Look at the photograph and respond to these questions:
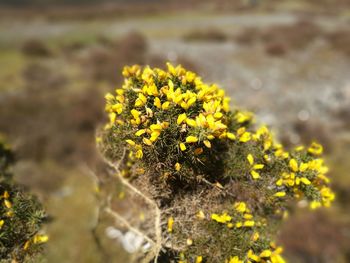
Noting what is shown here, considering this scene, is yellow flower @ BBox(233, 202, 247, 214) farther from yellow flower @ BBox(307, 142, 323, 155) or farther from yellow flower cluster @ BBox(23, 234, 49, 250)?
yellow flower cluster @ BBox(23, 234, 49, 250)

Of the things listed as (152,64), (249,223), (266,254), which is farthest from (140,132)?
(152,64)

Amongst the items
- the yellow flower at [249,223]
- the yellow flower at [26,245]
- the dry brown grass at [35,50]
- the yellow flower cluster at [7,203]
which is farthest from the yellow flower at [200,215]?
the dry brown grass at [35,50]

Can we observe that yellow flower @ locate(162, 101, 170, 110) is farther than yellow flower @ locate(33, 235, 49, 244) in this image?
No

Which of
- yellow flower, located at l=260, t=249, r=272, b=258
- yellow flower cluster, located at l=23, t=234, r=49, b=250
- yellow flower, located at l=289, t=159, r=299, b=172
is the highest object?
yellow flower, located at l=289, t=159, r=299, b=172

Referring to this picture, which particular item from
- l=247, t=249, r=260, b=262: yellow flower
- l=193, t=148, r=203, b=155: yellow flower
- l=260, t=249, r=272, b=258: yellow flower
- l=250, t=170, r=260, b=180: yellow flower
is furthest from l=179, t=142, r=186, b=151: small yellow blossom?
l=260, t=249, r=272, b=258: yellow flower

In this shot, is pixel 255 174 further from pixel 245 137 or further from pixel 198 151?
pixel 198 151

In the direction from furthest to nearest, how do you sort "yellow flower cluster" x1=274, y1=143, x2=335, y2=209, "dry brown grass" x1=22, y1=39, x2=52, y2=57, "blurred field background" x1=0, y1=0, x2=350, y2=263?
"dry brown grass" x1=22, y1=39, x2=52, y2=57, "blurred field background" x1=0, y1=0, x2=350, y2=263, "yellow flower cluster" x1=274, y1=143, x2=335, y2=209

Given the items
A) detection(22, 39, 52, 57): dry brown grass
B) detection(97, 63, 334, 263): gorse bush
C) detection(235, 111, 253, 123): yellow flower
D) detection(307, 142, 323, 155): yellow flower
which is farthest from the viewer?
detection(22, 39, 52, 57): dry brown grass
